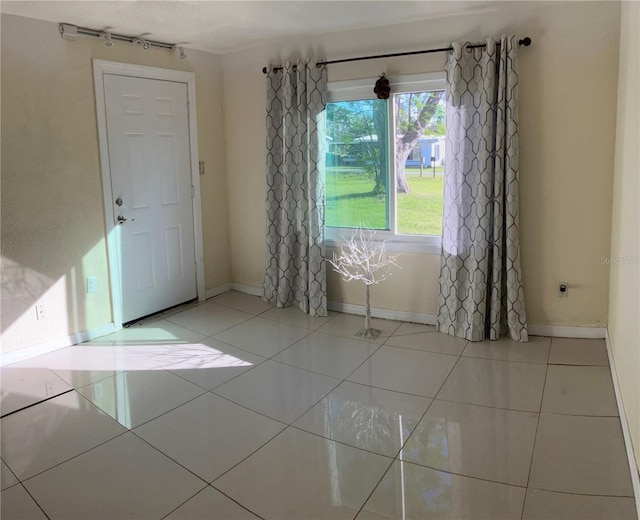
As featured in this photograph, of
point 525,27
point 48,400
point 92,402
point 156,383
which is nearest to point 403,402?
point 156,383

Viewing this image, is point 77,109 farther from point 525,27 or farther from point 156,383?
point 525,27

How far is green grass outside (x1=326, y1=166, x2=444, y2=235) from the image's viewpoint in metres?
4.06

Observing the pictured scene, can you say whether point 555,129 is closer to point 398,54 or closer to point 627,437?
point 398,54

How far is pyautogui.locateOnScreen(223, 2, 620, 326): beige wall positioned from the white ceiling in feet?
0.52

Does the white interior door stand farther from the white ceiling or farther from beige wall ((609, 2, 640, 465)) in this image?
beige wall ((609, 2, 640, 465))

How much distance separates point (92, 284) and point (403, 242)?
2.43 meters

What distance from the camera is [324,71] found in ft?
13.8

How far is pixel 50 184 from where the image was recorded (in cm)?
370

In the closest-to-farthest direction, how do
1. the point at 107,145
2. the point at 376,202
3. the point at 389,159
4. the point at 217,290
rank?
the point at 107,145, the point at 389,159, the point at 376,202, the point at 217,290

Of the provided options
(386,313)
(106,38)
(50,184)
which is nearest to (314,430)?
(386,313)

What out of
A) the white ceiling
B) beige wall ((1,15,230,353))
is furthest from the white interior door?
the white ceiling

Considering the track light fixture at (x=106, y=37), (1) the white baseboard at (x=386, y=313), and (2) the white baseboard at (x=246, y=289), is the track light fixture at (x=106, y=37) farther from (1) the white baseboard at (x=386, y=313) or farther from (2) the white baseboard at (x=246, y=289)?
(1) the white baseboard at (x=386, y=313)

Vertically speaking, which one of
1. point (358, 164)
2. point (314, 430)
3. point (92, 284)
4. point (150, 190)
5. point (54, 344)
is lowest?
point (314, 430)

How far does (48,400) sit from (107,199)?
163 centimetres
